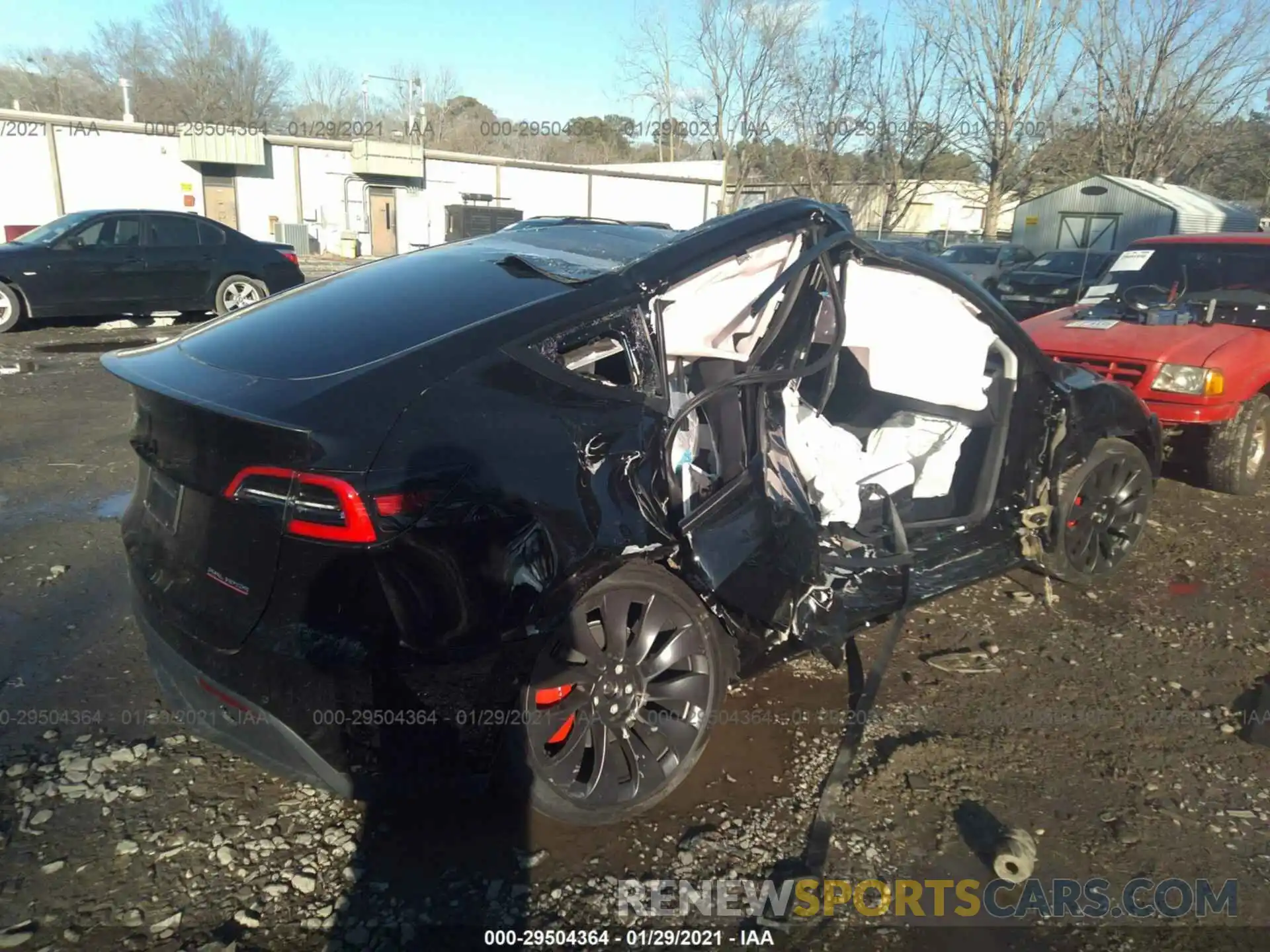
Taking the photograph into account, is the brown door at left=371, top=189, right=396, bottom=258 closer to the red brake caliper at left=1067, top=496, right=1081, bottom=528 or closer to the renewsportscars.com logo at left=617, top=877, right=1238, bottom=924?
the red brake caliper at left=1067, top=496, right=1081, bottom=528

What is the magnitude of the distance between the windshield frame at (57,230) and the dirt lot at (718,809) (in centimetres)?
901

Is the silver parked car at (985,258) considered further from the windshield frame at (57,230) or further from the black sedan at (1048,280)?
the windshield frame at (57,230)

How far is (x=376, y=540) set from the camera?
213 centimetres

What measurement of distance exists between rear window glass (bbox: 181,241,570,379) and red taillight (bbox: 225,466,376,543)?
35 centimetres

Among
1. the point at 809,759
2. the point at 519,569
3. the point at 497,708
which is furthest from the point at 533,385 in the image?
the point at 809,759

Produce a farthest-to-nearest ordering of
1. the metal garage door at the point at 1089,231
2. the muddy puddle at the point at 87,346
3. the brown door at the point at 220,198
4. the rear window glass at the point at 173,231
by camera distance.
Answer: the metal garage door at the point at 1089,231, the brown door at the point at 220,198, the rear window glass at the point at 173,231, the muddy puddle at the point at 87,346

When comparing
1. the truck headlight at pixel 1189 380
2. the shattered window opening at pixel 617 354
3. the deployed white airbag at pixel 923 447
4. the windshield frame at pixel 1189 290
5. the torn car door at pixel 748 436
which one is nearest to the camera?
the shattered window opening at pixel 617 354

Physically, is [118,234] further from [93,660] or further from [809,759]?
[809,759]

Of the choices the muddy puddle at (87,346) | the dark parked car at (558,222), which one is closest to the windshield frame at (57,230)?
the muddy puddle at (87,346)

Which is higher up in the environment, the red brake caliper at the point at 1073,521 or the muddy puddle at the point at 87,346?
the red brake caliper at the point at 1073,521

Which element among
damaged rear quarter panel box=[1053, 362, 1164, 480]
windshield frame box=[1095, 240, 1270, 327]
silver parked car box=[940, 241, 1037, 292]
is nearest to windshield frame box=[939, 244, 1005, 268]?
silver parked car box=[940, 241, 1037, 292]

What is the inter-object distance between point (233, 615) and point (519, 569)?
769mm

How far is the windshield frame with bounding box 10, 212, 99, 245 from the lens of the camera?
445 inches

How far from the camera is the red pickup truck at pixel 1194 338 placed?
541 centimetres
